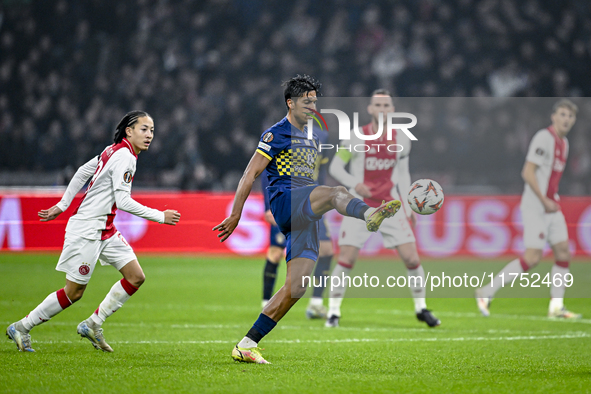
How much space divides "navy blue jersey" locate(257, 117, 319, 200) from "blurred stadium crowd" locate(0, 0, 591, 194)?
9.64 meters

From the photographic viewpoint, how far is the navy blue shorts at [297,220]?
15.1ft

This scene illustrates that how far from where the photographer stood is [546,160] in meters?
7.66

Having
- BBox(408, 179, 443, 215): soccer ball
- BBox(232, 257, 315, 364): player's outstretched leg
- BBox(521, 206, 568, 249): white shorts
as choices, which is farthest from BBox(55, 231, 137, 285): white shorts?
BBox(521, 206, 568, 249): white shorts

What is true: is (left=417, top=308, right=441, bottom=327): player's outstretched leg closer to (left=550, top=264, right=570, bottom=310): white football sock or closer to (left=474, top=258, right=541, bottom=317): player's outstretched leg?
(left=474, top=258, right=541, bottom=317): player's outstretched leg

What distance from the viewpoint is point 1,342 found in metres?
5.45

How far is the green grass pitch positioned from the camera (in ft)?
13.4

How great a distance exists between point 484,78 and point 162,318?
40.0 ft

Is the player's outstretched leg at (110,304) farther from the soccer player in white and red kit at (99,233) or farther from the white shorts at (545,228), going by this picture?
the white shorts at (545,228)

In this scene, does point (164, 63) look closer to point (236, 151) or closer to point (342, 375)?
point (236, 151)

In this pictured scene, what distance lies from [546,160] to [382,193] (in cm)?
201

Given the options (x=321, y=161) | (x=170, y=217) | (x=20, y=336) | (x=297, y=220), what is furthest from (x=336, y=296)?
(x=20, y=336)

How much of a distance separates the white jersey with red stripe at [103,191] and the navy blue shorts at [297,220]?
3.48 ft

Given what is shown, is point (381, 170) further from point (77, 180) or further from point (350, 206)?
point (77, 180)

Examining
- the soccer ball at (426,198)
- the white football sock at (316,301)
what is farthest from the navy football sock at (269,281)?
the soccer ball at (426,198)
